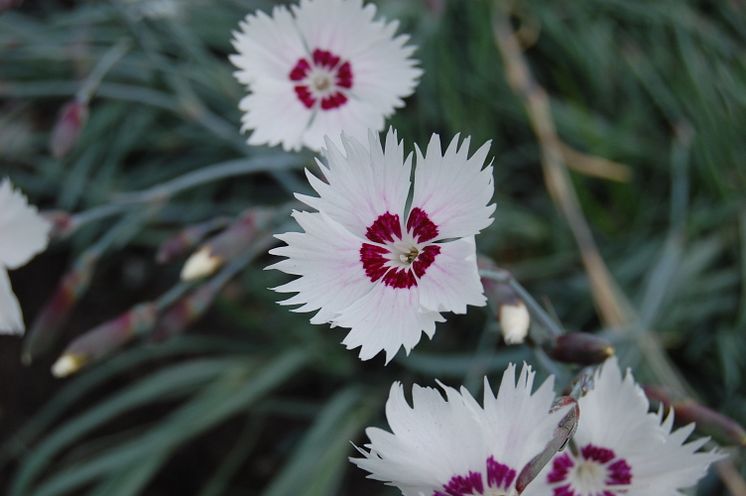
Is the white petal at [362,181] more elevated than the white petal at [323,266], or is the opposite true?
the white petal at [362,181]

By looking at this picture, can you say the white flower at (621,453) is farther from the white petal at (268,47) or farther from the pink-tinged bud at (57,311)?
the pink-tinged bud at (57,311)

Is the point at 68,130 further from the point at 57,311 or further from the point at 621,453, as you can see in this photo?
the point at 621,453

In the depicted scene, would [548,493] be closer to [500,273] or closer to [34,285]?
[500,273]

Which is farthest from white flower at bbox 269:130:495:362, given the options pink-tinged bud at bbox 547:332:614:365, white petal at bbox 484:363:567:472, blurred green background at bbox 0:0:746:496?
blurred green background at bbox 0:0:746:496

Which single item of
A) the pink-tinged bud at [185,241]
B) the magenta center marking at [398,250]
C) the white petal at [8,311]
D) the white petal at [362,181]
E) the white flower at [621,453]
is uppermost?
the pink-tinged bud at [185,241]

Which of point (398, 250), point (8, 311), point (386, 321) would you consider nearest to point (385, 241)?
point (398, 250)

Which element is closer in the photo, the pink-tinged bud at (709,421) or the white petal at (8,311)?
the pink-tinged bud at (709,421)

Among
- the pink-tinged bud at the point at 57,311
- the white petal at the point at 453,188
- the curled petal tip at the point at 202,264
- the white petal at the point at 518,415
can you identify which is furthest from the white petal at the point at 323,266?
the pink-tinged bud at the point at 57,311
